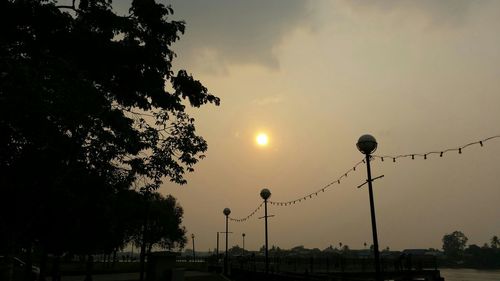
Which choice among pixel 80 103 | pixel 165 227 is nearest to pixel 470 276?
pixel 165 227

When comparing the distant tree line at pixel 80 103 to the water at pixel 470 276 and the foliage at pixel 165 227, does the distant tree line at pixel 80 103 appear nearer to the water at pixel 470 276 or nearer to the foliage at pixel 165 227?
the foliage at pixel 165 227

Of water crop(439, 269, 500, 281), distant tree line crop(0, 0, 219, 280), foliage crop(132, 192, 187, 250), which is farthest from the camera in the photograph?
water crop(439, 269, 500, 281)

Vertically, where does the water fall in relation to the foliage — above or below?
below

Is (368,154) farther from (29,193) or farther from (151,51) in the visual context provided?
(29,193)

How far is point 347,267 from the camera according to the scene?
168ft

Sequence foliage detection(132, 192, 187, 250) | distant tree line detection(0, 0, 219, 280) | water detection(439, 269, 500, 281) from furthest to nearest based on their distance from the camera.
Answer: water detection(439, 269, 500, 281)
foliage detection(132, 192, 187, 250)
distant tree line detection(0, 0, 219, 280)

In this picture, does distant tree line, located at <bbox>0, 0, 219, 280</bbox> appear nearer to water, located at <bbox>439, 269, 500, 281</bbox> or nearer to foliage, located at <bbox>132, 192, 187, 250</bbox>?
foliage, located at <bbox>132, 192, 187, 250</bbox>

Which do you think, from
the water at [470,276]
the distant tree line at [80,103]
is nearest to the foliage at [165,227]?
the distant tree line at [80,103]

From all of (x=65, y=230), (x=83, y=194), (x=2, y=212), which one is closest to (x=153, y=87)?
(x=83, y=194)

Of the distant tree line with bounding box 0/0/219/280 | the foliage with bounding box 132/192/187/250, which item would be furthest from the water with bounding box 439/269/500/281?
the distant tree line with bounding box 0/0/219/280

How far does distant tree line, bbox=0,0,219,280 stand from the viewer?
29.6 ft

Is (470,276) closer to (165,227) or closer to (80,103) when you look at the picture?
(165,227)

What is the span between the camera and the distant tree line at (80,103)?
355 inches

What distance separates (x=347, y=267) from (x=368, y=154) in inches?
1704
